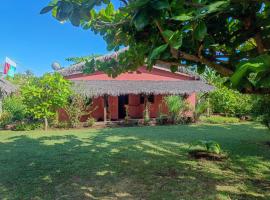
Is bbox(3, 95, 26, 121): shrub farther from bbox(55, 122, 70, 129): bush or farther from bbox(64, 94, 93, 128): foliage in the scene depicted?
bbox(64, 94, 93, 128): foliage

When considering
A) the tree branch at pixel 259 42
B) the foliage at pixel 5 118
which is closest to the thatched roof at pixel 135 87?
the foliage at pixel 5 118

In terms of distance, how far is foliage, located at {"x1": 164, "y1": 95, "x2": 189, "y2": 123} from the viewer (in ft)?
59.3

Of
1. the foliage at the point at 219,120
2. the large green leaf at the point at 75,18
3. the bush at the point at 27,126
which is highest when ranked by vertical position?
the large green leaf at the point at 75,18

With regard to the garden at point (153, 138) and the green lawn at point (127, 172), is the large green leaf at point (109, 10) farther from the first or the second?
the green lawn at point (127, 172)

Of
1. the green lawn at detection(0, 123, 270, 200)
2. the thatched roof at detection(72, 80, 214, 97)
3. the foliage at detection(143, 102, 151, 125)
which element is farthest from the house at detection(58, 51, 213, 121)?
the green lawn at detection(0, 123, 270, 200)

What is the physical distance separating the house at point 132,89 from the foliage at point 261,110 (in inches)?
380

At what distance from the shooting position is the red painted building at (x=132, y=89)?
18734 millimetres

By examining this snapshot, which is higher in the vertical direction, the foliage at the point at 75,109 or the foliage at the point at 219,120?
the foliage at the point at 75,109

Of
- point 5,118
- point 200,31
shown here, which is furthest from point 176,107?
point 200,31

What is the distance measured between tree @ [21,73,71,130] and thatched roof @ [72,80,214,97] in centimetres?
180

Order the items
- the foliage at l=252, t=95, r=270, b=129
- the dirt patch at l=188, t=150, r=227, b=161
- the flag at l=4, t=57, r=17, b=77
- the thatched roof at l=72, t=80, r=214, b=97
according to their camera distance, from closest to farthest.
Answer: the dirt patch at l=188, t=150, r=227, b=161, the foliage at l=252, t=95, r=270, b=129, the thatched roof at l=72, t=80, r=214, b=97, the flag at l=4, t=57, r=17, b=77

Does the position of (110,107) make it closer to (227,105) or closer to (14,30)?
(227,105)

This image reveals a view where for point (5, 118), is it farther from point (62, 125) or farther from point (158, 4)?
point (158, 4)

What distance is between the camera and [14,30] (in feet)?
75.0
